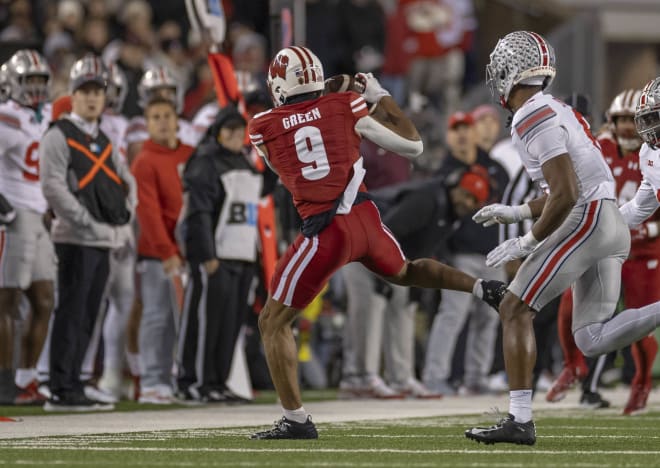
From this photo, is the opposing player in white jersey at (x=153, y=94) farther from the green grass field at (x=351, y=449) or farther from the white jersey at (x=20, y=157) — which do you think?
the green grass field at (x=351, y=449)

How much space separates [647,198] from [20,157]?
14.7 ft

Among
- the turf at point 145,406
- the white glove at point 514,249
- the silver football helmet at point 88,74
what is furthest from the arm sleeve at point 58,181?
the white glove at point 514,249

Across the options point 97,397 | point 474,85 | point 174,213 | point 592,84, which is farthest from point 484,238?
point 474,85

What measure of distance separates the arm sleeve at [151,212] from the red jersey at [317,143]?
378cm

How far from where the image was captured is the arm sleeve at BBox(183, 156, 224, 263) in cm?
1144

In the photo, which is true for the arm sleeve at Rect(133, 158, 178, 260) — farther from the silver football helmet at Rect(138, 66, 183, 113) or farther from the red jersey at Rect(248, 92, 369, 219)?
the red jersey at Rect(248, 92, 369, 219)

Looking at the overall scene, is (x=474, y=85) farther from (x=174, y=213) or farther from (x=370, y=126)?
(x=370, y=126)

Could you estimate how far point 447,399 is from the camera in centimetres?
1263

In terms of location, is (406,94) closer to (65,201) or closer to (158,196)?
(158,196)

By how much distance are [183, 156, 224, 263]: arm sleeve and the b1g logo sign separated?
115 millimetres

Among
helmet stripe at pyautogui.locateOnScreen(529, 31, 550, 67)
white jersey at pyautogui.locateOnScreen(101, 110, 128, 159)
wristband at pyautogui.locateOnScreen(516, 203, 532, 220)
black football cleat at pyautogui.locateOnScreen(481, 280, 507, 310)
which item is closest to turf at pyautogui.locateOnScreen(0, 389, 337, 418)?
white jersey at pyautogui.locateOnScreen(101, 110, 128, 159)

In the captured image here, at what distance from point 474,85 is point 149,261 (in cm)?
868

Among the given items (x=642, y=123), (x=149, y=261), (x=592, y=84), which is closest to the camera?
(x=642, y=123)

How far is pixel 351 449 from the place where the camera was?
7434 mm
